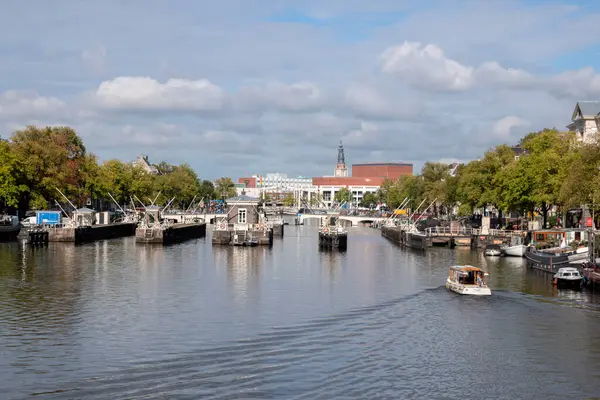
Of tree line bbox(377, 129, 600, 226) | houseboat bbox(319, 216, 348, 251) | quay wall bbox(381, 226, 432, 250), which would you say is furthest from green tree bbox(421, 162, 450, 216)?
houseboat bbox(319, 216, 348, 251)

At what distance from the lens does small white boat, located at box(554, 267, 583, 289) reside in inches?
2408

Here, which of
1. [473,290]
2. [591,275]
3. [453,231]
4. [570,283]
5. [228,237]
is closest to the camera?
[473,290]

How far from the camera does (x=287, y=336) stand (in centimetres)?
4172

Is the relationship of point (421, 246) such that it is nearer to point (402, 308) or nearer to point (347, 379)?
point (402, 308)

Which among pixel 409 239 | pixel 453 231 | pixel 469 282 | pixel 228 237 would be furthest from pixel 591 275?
pixel 228 237

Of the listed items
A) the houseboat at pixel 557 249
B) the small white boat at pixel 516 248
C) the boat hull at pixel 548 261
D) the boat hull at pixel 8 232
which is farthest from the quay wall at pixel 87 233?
the boat hull at pixel 548 261

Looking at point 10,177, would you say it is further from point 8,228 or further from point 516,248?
point 516,248

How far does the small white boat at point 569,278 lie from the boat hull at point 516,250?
100ft

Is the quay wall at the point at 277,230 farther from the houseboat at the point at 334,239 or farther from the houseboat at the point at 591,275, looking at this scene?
the houseboat at the point at 591,275

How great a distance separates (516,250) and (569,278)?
33277 millimetres

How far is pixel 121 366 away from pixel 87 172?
12285 centimetres

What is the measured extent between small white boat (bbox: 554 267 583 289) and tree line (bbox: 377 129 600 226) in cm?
879

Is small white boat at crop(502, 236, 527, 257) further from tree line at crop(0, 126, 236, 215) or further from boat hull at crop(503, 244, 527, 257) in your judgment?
tree line at crop(0, 126, 236, 215)

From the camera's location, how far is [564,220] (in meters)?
99.1
